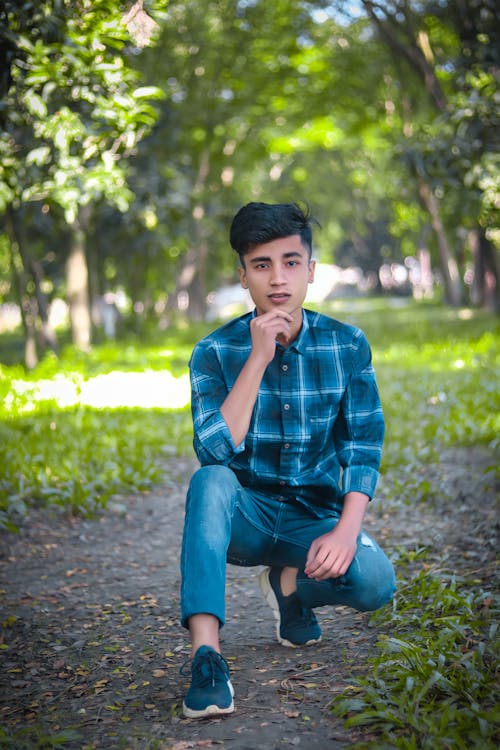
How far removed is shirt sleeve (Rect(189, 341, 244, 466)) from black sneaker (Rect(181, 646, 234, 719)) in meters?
0.68

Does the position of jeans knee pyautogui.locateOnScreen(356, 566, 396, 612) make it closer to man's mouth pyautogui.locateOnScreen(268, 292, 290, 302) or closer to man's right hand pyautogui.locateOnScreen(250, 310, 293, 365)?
man's right hand pyautogui.locateOnScreen(250, 310, 293, 365)

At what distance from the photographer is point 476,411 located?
7.64 m

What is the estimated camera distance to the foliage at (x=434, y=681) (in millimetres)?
2406

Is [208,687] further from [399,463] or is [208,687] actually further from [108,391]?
[108,391]

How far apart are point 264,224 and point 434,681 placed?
167 cm

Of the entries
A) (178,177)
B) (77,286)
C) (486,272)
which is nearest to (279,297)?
(77,286)

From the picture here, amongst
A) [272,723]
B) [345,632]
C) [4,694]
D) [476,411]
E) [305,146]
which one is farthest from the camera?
[305,146]

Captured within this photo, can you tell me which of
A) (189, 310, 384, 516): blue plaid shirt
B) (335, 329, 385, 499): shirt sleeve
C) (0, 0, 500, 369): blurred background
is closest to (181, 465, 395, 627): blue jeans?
(189, 310, 384, 516): blue plaid shirt

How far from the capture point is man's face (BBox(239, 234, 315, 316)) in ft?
9.84

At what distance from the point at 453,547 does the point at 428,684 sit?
1.98 m

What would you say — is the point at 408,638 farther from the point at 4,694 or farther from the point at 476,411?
the point at 476,411

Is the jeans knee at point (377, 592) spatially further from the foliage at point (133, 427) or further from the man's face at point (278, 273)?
the foliage at point (133, 427)

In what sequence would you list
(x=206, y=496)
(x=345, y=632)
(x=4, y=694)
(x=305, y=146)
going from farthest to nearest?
(x=305, y=146)
(x=345, y=632)
(x=4, y=694)
(x=206, y=496)

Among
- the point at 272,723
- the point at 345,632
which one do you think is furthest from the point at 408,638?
the point at 272,723
